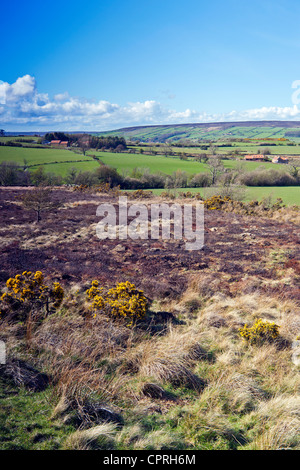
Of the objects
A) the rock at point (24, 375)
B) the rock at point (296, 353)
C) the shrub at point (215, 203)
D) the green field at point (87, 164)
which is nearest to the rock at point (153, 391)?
the rock at point (24, 375)

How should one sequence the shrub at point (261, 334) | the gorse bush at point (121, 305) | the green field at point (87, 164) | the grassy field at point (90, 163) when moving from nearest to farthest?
the shrub at point (261, 334), the gorse bush at point (121, 305), the green field at point (87, 164), the grassy field at point (90, 163)

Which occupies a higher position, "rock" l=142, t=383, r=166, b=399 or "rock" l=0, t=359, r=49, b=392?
"rock" l=0, t=359, r=49, b=392

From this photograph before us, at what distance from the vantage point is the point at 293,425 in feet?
12.4

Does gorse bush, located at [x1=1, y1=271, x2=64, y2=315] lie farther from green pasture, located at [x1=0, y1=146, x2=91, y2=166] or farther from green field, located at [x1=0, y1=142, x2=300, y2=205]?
green pasture, located at [x1=0, y1=146, x2=91, y2=166]

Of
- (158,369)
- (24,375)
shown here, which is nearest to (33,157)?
(24,375)

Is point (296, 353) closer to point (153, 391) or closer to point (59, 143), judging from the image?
point (153, 391)

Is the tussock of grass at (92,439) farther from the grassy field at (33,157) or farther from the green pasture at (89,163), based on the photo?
the grassy field at (33,157)

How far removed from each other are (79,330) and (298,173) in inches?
2249

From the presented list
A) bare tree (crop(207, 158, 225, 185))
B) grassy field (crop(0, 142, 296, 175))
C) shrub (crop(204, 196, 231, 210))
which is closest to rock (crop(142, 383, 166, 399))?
shrub (crop(204, 196, 231, 210))

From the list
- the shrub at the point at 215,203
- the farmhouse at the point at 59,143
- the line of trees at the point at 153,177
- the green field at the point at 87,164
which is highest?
the farmhouse at the point at 59,143

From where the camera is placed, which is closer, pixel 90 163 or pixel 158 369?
pixel 158 369

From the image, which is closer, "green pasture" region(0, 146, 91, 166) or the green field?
the green field
